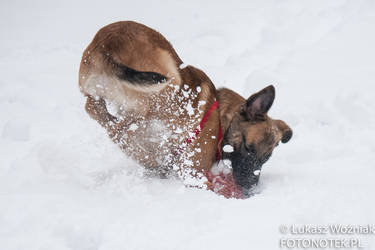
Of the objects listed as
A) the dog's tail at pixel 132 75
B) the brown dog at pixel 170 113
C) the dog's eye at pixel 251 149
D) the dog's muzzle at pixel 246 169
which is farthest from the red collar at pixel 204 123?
the dog's tail at pixel 132 75

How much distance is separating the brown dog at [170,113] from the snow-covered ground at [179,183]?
0.26 m

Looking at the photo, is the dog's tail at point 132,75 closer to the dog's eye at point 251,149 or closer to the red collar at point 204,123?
the red collar at point 204,123

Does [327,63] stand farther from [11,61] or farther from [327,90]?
[11,61]

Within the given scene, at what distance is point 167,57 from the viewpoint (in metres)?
3.09

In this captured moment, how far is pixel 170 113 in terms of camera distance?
308 centimetres

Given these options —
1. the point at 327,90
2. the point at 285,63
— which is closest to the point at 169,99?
the point at 327,90

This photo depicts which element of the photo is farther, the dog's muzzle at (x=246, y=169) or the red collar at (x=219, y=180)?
the dog's muzzle at (x=246, y=169)

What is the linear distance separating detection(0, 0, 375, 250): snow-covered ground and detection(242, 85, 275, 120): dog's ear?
62 centimetres

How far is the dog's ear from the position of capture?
10.5 ft

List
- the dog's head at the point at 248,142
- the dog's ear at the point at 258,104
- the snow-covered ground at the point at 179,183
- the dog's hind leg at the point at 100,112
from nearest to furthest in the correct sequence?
the snow-covered ground at the point at 179,183, the dog's hind leg at the point at 100,112, the dog's ear at the point at 258,104, the dog's head at the point at 248,142

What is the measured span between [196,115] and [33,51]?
5168 millimetres

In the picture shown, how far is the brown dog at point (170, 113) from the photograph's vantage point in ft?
9.44

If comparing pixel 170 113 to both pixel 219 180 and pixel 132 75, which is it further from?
pixel 219 180

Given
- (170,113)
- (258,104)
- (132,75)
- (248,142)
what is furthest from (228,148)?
(132,75)
